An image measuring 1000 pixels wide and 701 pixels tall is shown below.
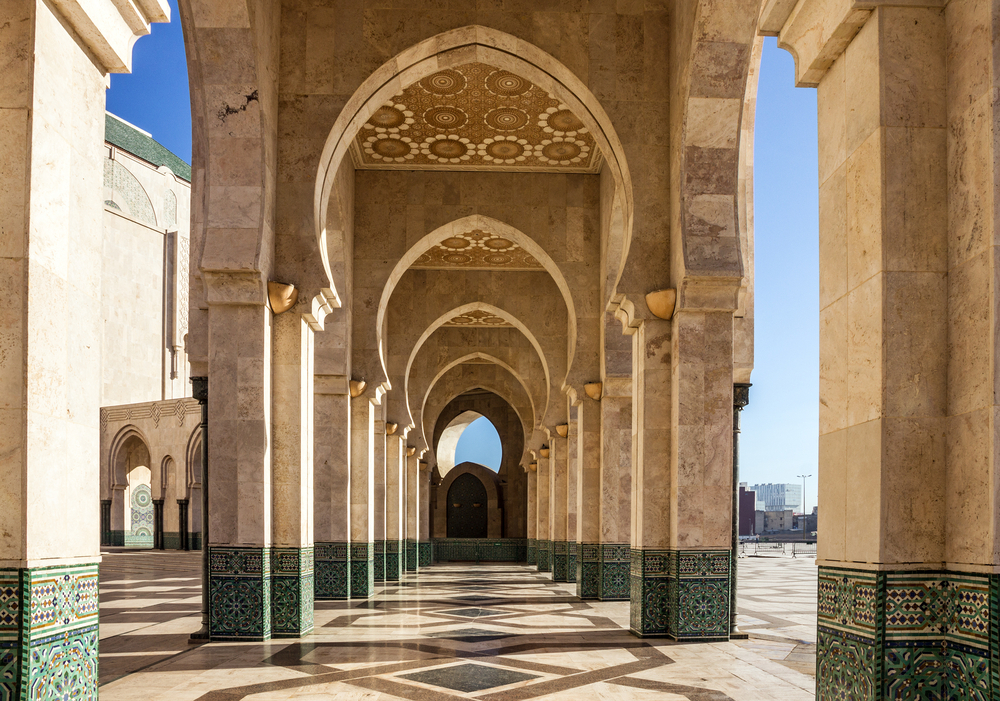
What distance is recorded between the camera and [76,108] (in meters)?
3.14

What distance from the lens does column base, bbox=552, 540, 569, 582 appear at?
44.6 ft

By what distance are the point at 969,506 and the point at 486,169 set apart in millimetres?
8991

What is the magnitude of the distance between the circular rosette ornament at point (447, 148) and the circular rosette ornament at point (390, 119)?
46cm

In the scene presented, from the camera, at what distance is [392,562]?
45.9 feet

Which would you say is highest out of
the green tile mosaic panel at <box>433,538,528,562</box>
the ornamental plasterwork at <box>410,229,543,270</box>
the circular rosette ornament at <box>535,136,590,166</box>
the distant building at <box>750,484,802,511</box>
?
the circular rosette ornament at <box>535,136,590,166</box>

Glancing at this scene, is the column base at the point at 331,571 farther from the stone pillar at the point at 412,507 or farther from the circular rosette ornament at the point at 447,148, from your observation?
the stone pillar at the point at 412,507

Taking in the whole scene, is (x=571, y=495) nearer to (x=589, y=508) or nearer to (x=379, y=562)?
(x=589, y=508)

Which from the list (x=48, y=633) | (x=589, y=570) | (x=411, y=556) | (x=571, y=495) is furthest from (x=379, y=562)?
(x=48, y=633)

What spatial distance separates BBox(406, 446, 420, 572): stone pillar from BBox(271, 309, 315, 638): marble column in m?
10.2

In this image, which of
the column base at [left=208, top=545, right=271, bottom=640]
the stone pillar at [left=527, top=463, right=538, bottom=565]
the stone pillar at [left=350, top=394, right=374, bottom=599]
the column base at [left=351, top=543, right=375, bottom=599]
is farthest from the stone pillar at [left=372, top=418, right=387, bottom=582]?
the column base at [left=208, top=545, right=271, bottom=640]

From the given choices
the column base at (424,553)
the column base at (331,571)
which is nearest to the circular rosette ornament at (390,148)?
the column base at (331,571)

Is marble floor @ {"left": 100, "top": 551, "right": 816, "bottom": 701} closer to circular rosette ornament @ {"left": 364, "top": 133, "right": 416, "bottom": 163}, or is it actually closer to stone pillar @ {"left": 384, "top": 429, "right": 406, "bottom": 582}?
stone pillar @ {"left": 384, "top": 429, "right": 406, "bottom": 582}

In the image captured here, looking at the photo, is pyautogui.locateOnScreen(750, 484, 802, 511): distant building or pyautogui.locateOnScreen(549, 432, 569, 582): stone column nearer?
pyautogui.locateOnScreen(549, 432, 569, 582): stone column

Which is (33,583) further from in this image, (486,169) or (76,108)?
(486,169)
